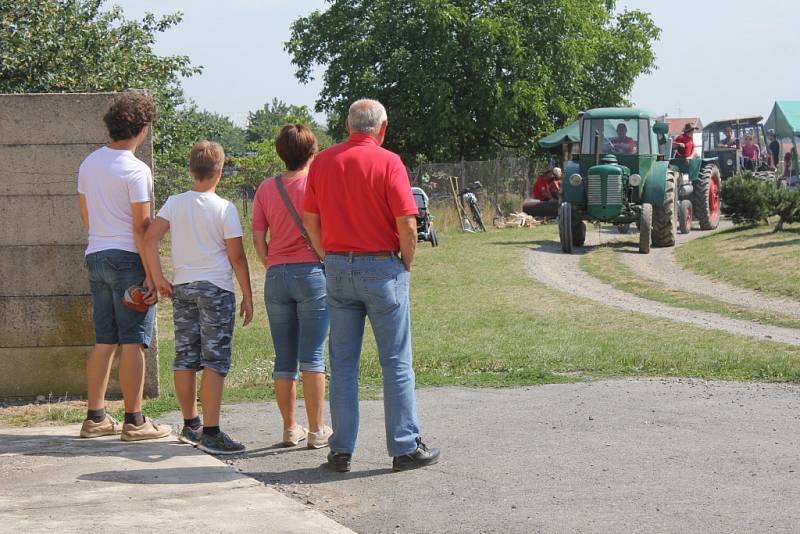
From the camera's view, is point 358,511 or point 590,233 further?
point 590,233

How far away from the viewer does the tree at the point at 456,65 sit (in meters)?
41.6

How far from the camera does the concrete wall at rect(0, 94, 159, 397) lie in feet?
24.8

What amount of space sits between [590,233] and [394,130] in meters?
17.9

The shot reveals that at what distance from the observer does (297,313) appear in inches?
250

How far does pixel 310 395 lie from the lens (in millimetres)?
6344

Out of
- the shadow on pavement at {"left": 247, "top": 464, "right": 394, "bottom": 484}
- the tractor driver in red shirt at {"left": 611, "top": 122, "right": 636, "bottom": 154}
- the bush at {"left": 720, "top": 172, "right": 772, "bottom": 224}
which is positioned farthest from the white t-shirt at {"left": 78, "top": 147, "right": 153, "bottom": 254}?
the bush at {"left": 720, "top": 172, "right": 772, "bottom": 224}

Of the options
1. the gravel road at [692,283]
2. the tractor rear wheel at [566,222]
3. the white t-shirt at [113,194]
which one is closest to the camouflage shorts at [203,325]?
the white t-shirt at [113,194]

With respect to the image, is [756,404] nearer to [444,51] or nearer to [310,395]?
[310,395]

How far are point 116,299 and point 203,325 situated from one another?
55 cm

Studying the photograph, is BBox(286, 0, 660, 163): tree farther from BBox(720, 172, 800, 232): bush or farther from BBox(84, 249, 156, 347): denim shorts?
BBox(84, 249, 156, 347): denim shorts

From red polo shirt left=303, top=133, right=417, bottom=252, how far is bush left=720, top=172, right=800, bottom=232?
17019 mm

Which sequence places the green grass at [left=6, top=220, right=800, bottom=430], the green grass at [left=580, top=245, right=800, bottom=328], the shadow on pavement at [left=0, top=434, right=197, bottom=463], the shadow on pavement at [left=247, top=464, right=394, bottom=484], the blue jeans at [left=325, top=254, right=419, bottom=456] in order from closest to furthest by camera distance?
the shadow on pavement at [left=247, top=464, right=394, bottom=484] < the blue jeans at [left=325, top=254, right=419, bottom=456] < the shadow on pavement at [left=0, top=434, right=197, bottom=463] < the green grass at [left=6, top=220, right=800, bottom=430] < the green grass at [left=580, top=245, right=800, bottom=328]

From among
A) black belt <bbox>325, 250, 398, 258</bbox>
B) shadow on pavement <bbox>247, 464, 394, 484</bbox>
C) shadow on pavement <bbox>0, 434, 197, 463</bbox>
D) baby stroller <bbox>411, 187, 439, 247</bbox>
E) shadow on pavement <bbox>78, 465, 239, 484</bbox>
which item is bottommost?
shadow on pavement <bbox>247, 464, 394, 484</bbox>

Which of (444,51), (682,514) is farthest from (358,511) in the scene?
(444,51)
